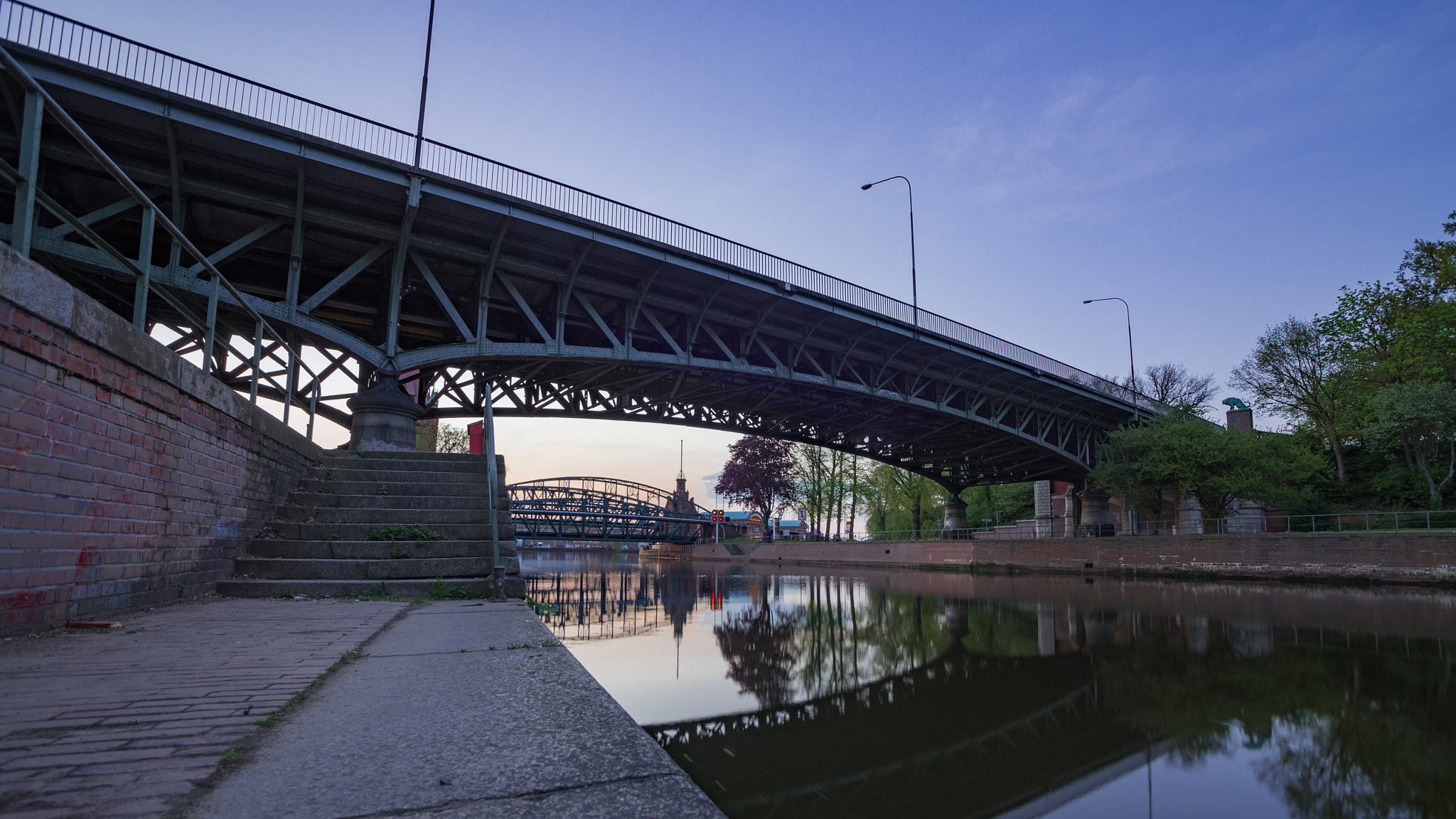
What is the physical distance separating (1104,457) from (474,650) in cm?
4059

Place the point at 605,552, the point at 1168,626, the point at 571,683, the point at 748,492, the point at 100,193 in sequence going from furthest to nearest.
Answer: the point at 605,552
the point at 748,492
the point at 100,193
the point at 1168,626
the point at 571,683

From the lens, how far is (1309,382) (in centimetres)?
4081

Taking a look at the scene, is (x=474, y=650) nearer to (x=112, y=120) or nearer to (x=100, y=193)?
(x=112, y=120)

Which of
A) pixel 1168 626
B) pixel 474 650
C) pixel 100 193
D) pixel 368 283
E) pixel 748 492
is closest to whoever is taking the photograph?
pixel 474 650

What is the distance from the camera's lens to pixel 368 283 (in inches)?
906

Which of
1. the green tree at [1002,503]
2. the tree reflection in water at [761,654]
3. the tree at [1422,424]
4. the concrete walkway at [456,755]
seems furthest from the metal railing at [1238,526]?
the concrete walkway at [456,755]

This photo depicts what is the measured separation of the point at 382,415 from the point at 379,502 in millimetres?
8880

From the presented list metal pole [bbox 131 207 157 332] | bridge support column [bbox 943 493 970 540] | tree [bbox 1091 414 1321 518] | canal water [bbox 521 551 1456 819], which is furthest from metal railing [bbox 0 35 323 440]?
bridge support column [bbox 943 493 970 540]

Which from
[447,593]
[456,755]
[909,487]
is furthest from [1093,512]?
[456,755]

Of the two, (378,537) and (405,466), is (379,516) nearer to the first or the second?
(378,537)

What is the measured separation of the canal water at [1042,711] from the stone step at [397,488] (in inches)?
91.6

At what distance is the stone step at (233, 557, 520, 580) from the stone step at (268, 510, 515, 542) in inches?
23.1

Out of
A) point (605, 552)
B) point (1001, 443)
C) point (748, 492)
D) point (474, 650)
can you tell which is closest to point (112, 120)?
point (474, 650)

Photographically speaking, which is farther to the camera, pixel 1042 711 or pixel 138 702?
pixel 1042 711
